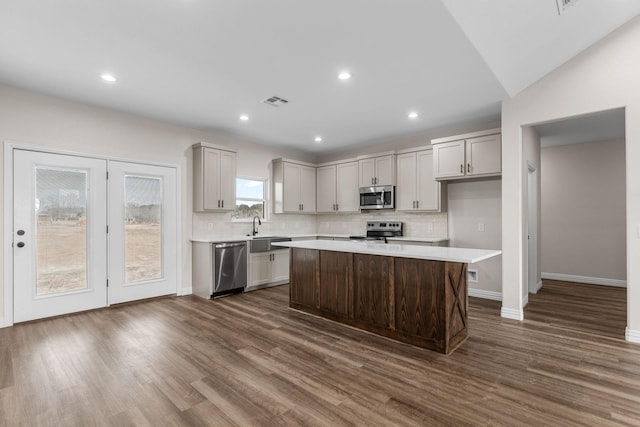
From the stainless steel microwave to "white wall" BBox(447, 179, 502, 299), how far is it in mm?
950

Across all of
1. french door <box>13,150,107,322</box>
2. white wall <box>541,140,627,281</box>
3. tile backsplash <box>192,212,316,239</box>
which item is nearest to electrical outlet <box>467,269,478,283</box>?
white wall <box>541,140,627,281</box>

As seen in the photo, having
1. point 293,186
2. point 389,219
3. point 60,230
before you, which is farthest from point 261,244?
point 60,230

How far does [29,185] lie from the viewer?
369 centimetres

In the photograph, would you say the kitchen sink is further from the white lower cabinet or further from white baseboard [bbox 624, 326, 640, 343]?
white baseboard [bbox 624, 326, 640, 343]

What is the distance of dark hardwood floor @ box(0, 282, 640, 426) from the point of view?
6.50 ft

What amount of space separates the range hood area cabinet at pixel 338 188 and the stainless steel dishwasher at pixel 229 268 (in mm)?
2127

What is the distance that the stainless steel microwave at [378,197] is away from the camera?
5594mm

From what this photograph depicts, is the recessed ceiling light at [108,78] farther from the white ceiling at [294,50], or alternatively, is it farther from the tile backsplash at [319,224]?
the tile backsplash at [319,224]

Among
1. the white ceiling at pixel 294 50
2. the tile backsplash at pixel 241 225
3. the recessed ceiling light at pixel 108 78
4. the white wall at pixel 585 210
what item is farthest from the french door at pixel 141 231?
the white wall at pixel 585 210

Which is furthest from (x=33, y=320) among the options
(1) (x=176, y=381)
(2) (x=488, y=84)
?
(2) (x=488, y=84)

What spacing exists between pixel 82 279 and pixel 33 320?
0.62m

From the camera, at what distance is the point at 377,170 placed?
5.81 metres

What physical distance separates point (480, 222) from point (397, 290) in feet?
8.37

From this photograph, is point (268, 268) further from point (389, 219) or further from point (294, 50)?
point (294, 50)
